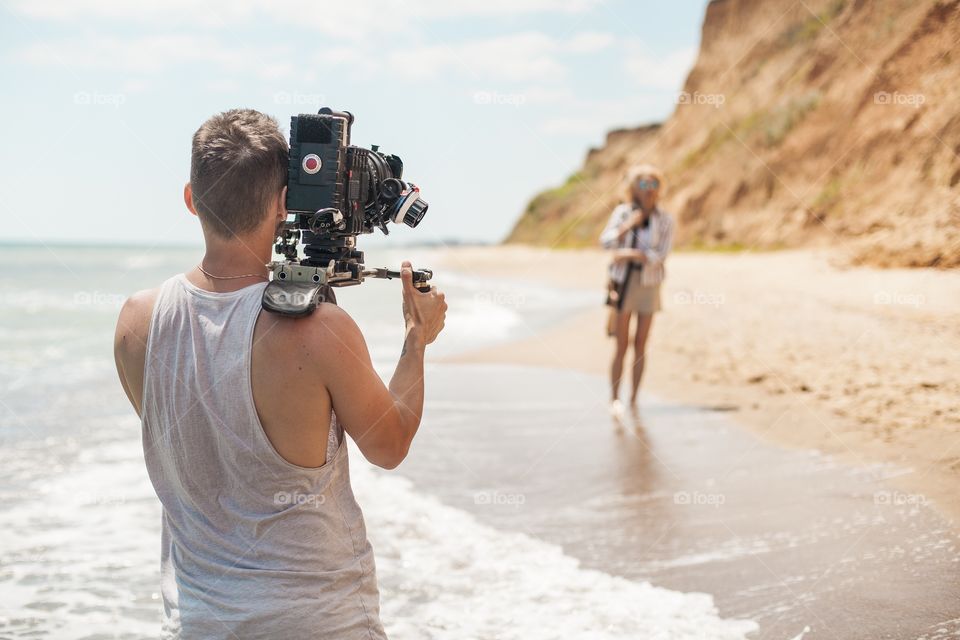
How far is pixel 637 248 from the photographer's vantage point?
6.18 m

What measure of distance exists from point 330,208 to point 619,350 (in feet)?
16.0

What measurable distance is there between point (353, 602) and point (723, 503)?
2.88 m

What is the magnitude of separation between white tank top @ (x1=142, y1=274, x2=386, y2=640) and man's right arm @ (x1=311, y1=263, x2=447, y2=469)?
91 mm

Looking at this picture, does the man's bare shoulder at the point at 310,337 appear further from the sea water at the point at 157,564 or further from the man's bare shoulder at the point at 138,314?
the sea water at the point at 157,564

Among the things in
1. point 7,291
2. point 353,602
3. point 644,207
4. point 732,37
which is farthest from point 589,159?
point 353,602

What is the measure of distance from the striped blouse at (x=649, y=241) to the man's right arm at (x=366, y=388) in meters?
4.54

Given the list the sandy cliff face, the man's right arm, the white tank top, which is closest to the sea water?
the white tank top

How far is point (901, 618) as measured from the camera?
109 inches

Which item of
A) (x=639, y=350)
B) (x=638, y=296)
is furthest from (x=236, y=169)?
(x=639, y=350)

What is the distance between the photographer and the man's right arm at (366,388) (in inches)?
61.9

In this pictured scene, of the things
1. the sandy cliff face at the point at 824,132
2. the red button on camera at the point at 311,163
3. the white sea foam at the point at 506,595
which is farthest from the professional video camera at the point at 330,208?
the sandy cliff face at the point at 824,132

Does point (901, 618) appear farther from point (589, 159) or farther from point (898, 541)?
point (589, 159)

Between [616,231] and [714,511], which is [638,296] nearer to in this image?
[616,231]

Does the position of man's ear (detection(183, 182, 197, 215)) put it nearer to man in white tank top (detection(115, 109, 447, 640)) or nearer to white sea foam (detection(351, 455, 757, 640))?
man in white tank top (detection(115, 109, 447, 640))
